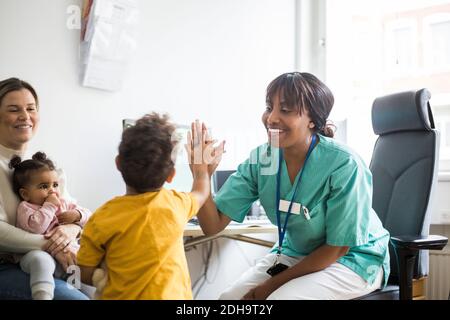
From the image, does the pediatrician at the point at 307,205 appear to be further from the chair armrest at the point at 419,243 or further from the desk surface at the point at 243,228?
the desk surface at the point at 243,228

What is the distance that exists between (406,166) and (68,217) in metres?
1.15

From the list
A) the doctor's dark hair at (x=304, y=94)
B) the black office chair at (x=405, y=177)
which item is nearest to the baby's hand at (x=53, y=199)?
the doctor's dark hair at (x=304, y=94)

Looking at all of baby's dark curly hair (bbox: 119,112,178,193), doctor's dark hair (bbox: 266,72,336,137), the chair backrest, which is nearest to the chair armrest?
the chair backrest

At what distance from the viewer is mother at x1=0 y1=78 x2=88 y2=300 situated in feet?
3.75

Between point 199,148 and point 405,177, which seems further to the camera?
point 405,177

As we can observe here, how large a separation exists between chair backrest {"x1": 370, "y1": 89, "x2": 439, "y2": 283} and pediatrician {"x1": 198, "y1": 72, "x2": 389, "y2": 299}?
0.67 feet

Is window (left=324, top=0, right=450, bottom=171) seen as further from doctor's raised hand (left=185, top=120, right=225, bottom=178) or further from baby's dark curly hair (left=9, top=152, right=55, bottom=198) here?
baby's dark curly hair (left=9, top=152, right=55, bottom=198)

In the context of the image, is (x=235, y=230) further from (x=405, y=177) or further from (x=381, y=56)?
(x=381, y=56)

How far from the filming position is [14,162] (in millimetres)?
1306

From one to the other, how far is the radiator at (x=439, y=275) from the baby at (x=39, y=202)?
5.53 ft

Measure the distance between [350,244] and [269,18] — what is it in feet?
5.41

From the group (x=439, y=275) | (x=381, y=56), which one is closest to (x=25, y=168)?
(x=439, y=275)

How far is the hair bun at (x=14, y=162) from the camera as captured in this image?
4.26 ft
